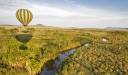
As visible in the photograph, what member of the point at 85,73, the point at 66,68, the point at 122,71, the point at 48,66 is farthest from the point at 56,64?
the point at 122,71

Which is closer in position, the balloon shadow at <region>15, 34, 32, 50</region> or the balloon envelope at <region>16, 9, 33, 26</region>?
the balloon shadow at <region>15, 34, 32, 50</region>

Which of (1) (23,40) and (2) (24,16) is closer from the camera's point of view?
(2) (24,16)

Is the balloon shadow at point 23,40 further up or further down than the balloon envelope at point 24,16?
further down

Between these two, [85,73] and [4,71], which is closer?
[4,71]

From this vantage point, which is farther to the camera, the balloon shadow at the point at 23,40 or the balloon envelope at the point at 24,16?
the balloon envelope at the point at 24,16

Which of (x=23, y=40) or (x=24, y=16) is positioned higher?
(x=24, y=16)

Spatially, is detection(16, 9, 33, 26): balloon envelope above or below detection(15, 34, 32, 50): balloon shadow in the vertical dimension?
above

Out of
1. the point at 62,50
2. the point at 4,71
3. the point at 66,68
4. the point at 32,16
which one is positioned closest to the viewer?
the point at 4,71

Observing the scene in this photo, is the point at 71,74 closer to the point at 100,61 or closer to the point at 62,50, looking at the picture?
the point at 100,61
